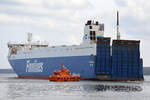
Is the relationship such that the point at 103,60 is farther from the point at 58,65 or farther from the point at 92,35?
the point at 58,65

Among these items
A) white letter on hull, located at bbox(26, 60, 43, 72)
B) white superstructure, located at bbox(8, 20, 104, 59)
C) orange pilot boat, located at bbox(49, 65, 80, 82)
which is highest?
white superstructure, located at bbox(8, 20, 104, 59)

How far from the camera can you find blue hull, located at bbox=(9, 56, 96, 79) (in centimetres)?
7893

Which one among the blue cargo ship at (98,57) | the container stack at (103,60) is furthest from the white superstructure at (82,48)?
the container stack at (103,60)

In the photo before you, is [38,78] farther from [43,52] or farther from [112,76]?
[112,76]


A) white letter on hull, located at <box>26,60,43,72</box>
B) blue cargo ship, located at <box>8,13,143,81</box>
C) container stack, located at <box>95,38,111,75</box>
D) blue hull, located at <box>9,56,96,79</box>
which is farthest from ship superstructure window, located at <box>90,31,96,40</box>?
white letter on hull, located at <box>26,60,43,72</box>

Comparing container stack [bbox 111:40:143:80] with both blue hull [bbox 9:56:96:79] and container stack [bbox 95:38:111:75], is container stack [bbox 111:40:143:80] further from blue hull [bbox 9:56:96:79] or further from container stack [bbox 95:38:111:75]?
blue hull [bbox 9:56:96:79]

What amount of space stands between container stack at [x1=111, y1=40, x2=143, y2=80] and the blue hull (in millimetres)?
3901

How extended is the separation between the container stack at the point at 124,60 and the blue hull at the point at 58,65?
390 cm

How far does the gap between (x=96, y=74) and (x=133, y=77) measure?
6.67 m

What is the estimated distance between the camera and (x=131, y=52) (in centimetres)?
7831

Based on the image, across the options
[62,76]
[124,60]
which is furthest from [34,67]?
[124,60]

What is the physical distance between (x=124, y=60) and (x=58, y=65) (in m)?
15.4

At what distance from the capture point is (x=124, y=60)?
7762cm

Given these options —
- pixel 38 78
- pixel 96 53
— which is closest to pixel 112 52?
pixel 96 53
